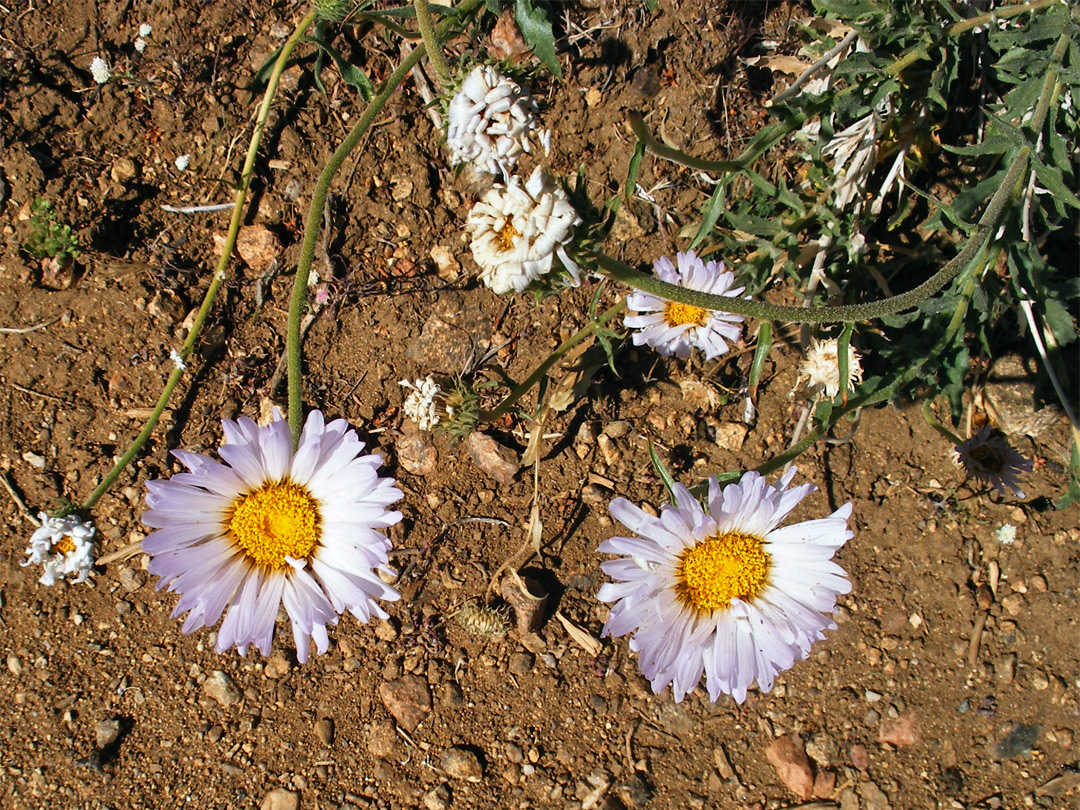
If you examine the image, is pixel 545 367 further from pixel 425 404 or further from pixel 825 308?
pixel 825 308

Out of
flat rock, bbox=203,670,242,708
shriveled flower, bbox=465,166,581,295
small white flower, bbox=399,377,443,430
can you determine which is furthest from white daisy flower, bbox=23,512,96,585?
shriveled flower, bbox=465,166,581,295

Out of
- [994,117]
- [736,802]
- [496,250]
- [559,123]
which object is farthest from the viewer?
[559,123]

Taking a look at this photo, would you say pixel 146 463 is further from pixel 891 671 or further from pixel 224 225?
pixel 891 671

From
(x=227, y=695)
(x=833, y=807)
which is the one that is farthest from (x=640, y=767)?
(x=227, y=695)

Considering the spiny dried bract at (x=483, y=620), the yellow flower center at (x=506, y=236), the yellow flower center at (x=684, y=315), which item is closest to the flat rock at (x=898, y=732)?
the spiny dried bract at (x=483, y=620)

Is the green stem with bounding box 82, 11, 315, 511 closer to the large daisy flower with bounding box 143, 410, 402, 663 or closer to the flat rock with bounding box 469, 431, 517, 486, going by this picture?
the large daisy flower with bounding box 143, 410, 402, 663
